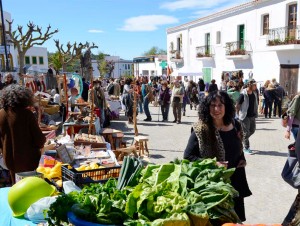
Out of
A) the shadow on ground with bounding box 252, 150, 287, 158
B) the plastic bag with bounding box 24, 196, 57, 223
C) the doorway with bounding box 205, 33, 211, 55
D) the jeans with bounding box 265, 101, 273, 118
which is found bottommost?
the shadow on ground with bounding box 252, 150, 287, 158

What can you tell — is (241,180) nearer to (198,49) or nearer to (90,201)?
(90,201)

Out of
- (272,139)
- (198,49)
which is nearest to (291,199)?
(272,139)

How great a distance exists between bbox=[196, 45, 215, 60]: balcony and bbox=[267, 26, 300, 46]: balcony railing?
7237 millimetres

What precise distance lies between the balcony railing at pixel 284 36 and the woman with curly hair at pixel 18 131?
17.0 metres

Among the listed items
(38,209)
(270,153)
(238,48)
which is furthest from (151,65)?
(38,209)

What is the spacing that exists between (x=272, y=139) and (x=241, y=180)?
6.72 metres

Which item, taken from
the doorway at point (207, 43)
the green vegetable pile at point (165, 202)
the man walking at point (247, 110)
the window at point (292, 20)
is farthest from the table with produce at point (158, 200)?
the doorway at point (207, 43)

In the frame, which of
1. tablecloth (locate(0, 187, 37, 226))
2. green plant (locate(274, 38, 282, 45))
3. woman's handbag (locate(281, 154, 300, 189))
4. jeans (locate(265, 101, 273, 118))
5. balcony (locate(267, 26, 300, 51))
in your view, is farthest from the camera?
green plant (locate(274, 38, 282, 45))

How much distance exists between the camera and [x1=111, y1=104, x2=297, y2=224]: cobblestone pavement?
4461mm

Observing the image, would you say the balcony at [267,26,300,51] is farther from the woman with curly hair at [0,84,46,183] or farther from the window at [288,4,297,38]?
the woman with curly hair at [0,84,46,183]

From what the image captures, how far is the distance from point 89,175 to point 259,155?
18.8 ft

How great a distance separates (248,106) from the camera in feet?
23.5

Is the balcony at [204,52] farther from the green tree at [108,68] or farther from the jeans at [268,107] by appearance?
the green tree at [108,68]

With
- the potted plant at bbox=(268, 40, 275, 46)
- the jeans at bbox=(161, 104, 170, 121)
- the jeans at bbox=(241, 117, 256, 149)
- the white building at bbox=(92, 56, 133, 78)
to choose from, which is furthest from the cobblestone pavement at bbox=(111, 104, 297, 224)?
the white building at bbox=(92, 56, 133, 78)
